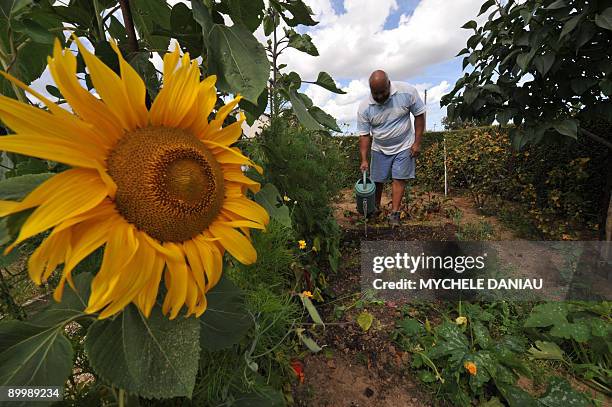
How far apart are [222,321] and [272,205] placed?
0.82ft

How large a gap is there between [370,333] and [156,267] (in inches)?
74.4

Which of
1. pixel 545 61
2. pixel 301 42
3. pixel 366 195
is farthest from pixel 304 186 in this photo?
pixel 545 61

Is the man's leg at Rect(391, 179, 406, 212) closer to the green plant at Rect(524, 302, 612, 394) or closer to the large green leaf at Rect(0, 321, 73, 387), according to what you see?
the green plant at Rect(524, 302, 612, 394)

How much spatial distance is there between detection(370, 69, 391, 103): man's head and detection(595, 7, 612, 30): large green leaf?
222 centimetres

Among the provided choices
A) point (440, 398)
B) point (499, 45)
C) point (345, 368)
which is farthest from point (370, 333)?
point (499, 45)

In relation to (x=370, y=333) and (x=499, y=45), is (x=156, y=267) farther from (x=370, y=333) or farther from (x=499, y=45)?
(x=499, y=45)

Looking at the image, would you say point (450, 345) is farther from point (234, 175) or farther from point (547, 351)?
point (234, 175)

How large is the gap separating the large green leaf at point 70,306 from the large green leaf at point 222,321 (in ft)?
0.66

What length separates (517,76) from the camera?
2.35 metres

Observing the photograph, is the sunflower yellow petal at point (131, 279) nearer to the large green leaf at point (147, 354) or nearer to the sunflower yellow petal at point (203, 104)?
the large green leaf at point (147, 354)

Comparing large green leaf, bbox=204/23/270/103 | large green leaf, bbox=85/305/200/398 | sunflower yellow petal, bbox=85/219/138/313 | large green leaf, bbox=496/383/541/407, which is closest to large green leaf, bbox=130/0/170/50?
large green leaf, bbox=204/23/270/103

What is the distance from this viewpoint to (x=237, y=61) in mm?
477

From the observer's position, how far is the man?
387 centimetres

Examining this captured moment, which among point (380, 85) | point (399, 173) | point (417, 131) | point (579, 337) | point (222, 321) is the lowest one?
point (579, 337)
